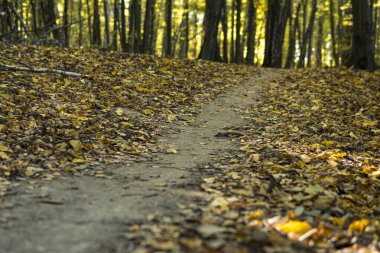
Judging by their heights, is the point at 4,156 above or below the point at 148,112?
below

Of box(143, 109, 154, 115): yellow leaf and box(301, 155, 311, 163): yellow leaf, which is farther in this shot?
box(143, 109, 154, 115): yellow leaf

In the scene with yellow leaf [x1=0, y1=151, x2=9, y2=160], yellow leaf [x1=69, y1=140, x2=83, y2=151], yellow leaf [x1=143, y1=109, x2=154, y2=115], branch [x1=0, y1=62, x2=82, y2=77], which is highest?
→ branch [x1=0, y1=62, x2=82, y2=77]

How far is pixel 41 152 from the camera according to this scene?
4.52 metres

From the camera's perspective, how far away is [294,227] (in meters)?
2.79

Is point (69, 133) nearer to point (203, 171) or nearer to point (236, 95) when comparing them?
point (203, 171)

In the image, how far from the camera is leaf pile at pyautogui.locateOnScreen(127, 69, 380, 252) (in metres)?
2.62

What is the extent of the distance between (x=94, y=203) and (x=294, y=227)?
161cm

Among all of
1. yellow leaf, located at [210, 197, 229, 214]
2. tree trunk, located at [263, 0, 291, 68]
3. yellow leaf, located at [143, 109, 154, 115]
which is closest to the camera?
yellow leaf, located at [210, 197, 229, 214]

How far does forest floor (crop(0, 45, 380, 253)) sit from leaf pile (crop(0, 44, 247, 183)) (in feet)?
0.10

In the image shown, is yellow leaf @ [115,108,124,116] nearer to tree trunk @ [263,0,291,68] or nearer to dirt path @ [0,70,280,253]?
dirt path @ [0,70,280,253]

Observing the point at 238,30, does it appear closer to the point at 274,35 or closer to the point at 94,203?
the point at 274,35

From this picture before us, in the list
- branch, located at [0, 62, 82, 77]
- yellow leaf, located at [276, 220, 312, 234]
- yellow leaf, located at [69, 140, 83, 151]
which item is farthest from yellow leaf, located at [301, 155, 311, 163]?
branch, located at [0, 62, 82, 77]

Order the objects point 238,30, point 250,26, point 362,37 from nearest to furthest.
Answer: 1. point 362,37
2. point 238,30
3. point 250,26

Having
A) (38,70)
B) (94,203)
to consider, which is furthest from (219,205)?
(38,70)
